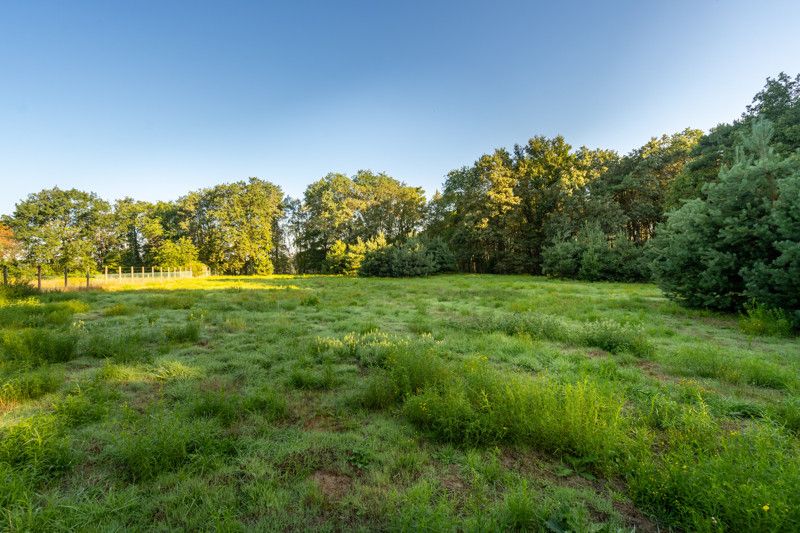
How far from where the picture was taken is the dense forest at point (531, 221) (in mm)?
9250

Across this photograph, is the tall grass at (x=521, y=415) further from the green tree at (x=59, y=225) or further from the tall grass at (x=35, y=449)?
the green tree at (x=59, y=225)

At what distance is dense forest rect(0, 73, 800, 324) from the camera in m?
9.25

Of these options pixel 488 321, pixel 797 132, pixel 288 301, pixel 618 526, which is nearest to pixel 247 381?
pixel 618 526

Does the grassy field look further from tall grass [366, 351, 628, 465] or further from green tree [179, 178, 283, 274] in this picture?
green tree [179, 178, 283, 274]

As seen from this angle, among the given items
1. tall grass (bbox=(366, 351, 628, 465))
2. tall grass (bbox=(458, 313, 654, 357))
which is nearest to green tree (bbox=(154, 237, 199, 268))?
tall grass (bbox=(458, 313, 654, 357))

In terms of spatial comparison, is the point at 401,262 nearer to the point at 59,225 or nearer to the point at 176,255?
the point at 59,225

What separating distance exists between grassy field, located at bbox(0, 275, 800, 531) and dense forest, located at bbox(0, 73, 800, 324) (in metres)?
4.37

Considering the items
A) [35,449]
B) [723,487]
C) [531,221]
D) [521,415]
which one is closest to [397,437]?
[521,415]

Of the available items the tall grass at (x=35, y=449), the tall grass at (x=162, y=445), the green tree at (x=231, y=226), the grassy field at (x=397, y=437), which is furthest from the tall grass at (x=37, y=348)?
the green tree at (x=231, y=226)

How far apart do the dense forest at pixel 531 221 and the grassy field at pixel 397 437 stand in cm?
437

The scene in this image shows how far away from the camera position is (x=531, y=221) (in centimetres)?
3916

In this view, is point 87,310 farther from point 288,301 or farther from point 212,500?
point 212,500

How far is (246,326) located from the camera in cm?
859

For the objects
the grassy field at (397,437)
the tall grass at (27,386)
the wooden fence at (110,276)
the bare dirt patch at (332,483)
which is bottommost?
the bare dirt patch at (332,483)
